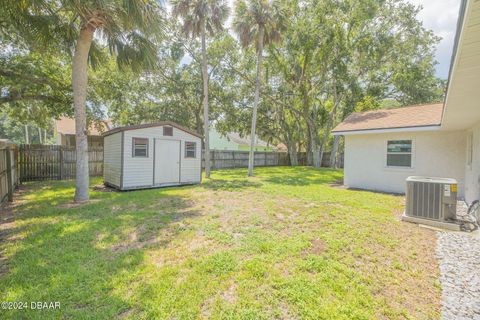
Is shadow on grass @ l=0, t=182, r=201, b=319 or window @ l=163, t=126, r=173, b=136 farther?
window @ l=163, t=126, r=173, b=136

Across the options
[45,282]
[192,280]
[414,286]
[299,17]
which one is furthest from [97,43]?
[299,17]

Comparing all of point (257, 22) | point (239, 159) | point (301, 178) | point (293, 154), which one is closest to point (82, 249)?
point (301, 178)

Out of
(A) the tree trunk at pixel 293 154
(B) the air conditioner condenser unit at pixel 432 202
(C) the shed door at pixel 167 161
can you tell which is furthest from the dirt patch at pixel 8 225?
(A) the tree trunk at pixel 293 154

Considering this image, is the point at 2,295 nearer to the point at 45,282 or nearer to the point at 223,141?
the point at 45,282

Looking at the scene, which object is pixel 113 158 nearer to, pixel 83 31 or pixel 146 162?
pixel 146 162

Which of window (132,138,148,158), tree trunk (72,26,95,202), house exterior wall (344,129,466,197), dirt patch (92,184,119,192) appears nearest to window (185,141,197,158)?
window (132,138,148,158)

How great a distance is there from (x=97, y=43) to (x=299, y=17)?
14778mm

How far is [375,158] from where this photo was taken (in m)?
9.37

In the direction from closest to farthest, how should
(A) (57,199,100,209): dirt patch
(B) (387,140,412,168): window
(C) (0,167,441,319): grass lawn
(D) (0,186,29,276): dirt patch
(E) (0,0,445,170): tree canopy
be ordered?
1. (C) (0,167,441,319): grass lawn
2. (D) (0,186,29,276): dirt patch
3. (A) (57,199,100,209): dirt patch
4. (B) (387,140,412,168): window
5. (E) (0,0,445,170): tree canopy

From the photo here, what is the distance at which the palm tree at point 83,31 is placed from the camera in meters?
5.34

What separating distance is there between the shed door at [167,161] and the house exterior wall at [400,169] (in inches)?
308

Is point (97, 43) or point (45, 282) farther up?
point (97, 43)

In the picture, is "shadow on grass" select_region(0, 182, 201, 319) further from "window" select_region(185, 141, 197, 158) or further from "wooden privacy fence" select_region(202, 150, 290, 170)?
"wooden privacy fence" select_region(202, 150, 290, 170)

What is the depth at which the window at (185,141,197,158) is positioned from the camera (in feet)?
33.6
